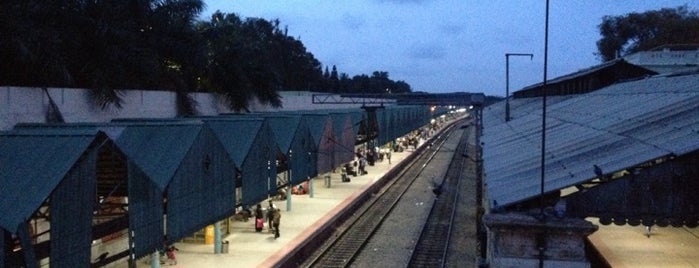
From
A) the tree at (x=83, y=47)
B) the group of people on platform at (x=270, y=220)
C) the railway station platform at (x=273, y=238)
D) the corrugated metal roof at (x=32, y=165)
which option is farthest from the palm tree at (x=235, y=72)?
the corrugated metal roof at (x=32, y=165)

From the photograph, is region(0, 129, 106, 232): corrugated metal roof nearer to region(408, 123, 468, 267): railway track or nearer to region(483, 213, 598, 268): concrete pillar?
region(483, 213, 598, 268): concrete pillar

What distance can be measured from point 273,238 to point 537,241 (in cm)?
1584

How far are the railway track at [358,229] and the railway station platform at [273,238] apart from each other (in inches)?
26.2

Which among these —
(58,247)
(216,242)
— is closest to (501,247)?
(58,247)

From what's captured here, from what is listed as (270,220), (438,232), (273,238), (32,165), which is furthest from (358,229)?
(32,165)

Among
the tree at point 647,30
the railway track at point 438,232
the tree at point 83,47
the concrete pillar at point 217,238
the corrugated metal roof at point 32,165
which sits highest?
the tree at point 647,30

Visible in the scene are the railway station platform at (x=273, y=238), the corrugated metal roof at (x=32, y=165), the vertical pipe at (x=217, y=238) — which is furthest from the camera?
the vertical pipe at (x=217, y=238)

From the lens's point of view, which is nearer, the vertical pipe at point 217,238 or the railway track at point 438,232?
the vertical pipe at point 217,238

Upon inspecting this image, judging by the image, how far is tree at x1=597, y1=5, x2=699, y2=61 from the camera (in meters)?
70.4

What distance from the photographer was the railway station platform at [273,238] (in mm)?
19953

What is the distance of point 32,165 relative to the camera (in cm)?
1184

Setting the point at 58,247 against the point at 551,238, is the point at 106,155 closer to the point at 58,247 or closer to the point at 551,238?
the point at 58,247

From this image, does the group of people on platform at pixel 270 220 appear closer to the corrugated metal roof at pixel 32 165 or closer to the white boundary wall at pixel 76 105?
the white boundary wall at pixel 76 105

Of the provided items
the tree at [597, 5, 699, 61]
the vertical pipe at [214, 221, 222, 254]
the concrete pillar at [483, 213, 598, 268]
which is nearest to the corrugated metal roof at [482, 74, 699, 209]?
the concrete pillar at [483, 213, 598, 268]
